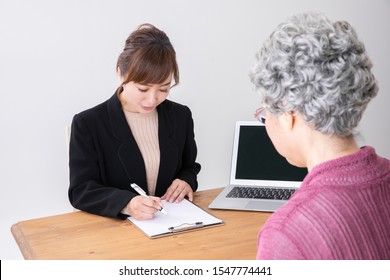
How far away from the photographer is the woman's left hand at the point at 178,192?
187cm

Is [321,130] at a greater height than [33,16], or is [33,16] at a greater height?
[33,16]

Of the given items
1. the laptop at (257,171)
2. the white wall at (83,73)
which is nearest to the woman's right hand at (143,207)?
the laptop at (257,171)

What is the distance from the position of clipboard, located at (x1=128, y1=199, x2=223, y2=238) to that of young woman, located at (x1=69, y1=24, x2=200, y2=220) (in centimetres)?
4

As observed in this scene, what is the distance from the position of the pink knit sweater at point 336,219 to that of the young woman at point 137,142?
81 centimetres

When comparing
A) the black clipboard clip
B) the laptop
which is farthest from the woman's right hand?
the laptop

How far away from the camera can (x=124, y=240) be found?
1.53 m

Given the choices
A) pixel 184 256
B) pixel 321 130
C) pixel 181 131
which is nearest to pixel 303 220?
pixel 321 130

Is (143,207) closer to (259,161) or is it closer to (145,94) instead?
(145,94)

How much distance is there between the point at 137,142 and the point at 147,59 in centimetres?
38

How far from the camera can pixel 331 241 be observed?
34.8 inches

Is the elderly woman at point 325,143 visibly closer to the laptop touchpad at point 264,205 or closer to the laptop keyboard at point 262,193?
the laptop touchpad at point 264,205

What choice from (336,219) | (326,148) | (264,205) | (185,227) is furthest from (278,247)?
(264,205)
